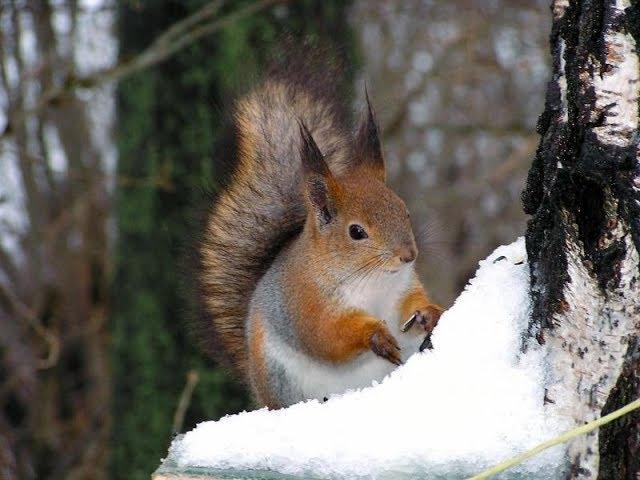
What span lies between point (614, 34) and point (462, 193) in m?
4.55

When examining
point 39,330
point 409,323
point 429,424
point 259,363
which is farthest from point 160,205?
point 429,424

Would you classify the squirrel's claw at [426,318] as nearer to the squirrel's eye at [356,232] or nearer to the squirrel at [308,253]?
the squirrel at [308,253]

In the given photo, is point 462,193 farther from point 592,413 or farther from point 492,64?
point 592,413

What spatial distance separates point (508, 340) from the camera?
1.20 m

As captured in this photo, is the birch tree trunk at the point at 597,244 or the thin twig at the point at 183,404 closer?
the birch tree trunk at the point at 597,244

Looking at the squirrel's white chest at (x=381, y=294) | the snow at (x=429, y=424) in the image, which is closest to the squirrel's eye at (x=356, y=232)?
the squirrel's white chest at (x=381, y=294)

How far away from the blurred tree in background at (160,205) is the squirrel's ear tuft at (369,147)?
2.09 metres

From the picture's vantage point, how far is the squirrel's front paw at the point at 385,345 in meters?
1.64

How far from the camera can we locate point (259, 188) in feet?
6.53

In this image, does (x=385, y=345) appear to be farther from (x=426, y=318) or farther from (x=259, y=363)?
(x=259, y=363)

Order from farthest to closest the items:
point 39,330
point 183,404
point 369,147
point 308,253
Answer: point 39,330
point 183,404
point 308,253
point 369,147

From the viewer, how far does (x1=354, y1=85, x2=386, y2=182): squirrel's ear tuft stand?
1759 millimetres

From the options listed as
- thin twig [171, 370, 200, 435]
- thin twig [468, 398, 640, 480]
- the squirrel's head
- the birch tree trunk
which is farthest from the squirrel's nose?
thin twig [468, 398, 640, 480]

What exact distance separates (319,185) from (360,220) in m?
0.12
